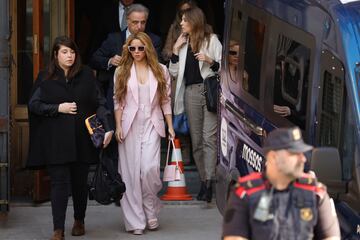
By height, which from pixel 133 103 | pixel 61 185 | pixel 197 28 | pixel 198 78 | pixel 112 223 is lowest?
pixel 112 223

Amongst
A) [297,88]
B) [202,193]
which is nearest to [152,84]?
[202,193]

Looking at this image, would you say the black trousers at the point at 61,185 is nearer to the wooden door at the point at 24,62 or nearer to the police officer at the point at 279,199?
the wooden door at the point at 24,62

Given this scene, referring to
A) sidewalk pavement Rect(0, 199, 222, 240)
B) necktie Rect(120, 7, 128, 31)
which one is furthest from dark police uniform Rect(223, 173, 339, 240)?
necktie Rect(120, 7, 128, 31)

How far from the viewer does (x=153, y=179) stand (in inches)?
371

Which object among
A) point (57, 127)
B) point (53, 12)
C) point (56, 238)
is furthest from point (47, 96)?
point (53, 12)

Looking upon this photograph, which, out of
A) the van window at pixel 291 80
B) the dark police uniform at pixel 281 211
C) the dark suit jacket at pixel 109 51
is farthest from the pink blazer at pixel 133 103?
the dark police uniform at pixel 281 211

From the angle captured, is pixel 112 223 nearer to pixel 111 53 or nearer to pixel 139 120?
pixel 139 120

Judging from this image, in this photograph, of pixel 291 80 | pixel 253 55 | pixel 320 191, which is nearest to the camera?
pixel 320 191

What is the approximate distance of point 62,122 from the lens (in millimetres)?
8922

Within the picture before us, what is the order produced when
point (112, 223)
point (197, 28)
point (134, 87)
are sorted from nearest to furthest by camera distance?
point (134, 87), point (112, 223), point (197, 28)

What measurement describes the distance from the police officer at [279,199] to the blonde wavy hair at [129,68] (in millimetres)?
4229

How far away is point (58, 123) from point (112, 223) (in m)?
1.48

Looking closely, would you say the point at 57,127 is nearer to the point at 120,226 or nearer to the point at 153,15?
the point at 120,226

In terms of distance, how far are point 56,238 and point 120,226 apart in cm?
109
